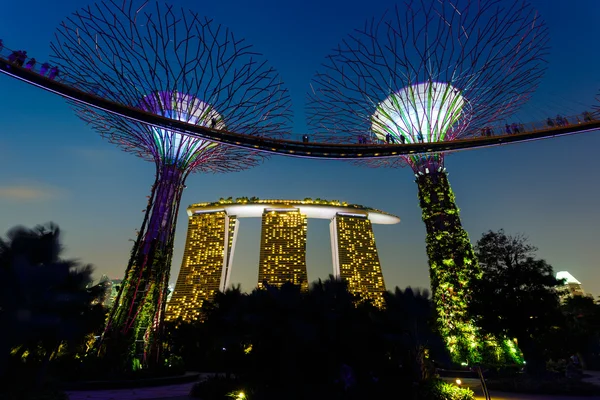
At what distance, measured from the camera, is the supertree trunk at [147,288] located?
58.1 ft

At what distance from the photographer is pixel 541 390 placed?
14.9m

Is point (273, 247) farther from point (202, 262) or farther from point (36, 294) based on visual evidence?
point (36, 294)

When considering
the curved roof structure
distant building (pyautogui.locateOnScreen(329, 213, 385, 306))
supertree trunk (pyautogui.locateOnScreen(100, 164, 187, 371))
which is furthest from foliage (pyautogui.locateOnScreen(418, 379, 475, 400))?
the curved roof structure

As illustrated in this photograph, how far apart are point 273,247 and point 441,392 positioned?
37.2 meters

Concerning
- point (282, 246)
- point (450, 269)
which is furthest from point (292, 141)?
point (282, 246)

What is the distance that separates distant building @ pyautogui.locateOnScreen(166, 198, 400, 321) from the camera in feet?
149

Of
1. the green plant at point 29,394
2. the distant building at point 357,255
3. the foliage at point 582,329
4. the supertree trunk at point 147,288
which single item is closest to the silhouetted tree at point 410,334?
the foliage at point 582,329

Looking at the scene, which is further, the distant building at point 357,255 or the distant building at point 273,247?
the distant building at point 357,255

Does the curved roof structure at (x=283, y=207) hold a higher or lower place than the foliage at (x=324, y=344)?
higher

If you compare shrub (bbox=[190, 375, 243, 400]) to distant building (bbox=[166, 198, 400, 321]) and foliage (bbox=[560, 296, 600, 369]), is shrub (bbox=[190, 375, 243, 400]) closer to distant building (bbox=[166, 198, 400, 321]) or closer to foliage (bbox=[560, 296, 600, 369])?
foliage (bbox=[560, 296, 600, 369])

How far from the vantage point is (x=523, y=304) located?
52.9 ft

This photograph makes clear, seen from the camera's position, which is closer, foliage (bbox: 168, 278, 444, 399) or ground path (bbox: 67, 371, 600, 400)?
foliage (bbox: 168, 278, 444, 399)

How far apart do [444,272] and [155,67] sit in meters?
18.5

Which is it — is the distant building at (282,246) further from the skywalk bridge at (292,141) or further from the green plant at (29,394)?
the green plant at (29,394)
